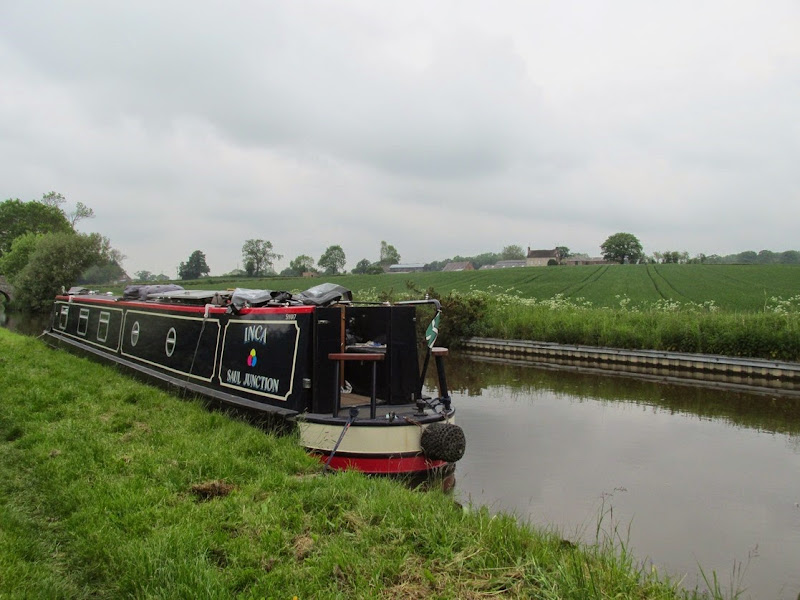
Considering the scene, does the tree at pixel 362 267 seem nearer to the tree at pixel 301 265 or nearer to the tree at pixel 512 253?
the tree at pixel 301 265

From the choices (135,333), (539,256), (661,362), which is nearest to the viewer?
(135,333)

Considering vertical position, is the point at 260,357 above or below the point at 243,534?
above

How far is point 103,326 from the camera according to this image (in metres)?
10.3

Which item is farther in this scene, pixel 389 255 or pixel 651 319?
pixel 389 255

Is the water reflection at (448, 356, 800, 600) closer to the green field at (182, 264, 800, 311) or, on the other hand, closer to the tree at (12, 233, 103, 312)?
the green field at (182, 264, 800, 311)

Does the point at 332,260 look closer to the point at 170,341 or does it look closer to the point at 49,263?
the point at 49,263

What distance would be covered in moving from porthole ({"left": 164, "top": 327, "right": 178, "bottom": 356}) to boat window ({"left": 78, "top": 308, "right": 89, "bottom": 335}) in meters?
4.36

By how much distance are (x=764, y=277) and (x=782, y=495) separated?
32118 mm

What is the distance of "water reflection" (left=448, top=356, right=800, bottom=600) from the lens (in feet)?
15.2

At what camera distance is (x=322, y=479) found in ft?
13.5

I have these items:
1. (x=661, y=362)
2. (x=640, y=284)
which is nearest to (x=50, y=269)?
(x=661, y=362)

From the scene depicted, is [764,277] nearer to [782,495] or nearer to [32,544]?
[782,495]

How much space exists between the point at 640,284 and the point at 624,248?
50014 mm

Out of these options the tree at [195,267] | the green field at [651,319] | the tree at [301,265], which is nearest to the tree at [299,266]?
the tree at [301,265]
